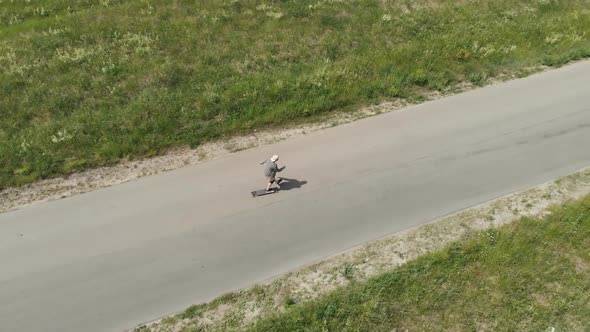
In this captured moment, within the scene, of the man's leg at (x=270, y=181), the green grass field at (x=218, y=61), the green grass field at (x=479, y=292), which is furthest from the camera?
the green grass field at (x=218, y=61)

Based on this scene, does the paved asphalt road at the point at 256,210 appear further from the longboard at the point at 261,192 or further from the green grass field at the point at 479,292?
the green grass field at the point at 479,292

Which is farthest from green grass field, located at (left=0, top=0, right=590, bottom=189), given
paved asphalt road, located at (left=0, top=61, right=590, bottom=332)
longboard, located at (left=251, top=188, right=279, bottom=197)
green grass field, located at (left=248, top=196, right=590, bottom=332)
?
green grass field, located at (left=248, top=196, right=590, bottom=332)

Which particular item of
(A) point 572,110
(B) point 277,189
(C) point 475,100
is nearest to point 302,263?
(B) point 277,189

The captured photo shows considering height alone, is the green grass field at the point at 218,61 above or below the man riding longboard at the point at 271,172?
above

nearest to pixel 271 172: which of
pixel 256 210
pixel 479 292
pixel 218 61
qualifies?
pixel 256 210

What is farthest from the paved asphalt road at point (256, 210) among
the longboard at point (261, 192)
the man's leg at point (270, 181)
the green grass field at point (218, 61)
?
the green grass field at point (218, 61)
